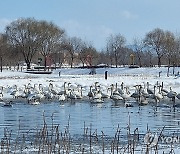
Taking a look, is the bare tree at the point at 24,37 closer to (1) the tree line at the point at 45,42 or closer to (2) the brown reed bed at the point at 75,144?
(1) the tree line at the point at 45,42

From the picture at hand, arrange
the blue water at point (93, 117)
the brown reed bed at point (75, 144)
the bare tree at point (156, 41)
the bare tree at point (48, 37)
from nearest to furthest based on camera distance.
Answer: the brown reed bed at point (75, 144), the blue water at point (93, 117), the bare tree at point (48, 37), the bare tree at point (156, 41)

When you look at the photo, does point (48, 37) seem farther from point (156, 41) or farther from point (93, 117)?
point (93, 117)

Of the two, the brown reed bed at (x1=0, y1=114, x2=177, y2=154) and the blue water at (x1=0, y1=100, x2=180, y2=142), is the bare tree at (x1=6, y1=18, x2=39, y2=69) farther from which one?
the brown reed bed at (x1=0, y1=114, x2=177, y2=154)

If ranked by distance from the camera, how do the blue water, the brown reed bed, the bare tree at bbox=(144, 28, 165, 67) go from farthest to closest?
1. the bare tree at bbox=(144, 28, 165, 67)
2. the blue water
3. the brown reed bed

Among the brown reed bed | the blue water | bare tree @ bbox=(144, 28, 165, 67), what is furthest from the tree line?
the brown reed bed

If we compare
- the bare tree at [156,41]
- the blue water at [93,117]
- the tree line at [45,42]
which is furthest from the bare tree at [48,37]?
the blue water at [93,117]

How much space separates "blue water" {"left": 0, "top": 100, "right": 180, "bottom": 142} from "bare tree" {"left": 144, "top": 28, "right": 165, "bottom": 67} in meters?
62.7

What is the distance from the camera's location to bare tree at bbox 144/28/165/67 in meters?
→ 86.0

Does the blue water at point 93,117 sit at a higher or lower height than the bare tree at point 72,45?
lower

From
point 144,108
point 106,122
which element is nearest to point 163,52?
point 144,108

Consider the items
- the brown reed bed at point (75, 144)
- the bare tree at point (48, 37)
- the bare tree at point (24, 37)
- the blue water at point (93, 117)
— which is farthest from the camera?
the bare tree at point (48, 37)

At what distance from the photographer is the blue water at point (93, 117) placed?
51.4 feet

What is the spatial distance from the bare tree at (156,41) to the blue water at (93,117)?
62749 millimetres

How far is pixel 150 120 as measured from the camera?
58.4ft
